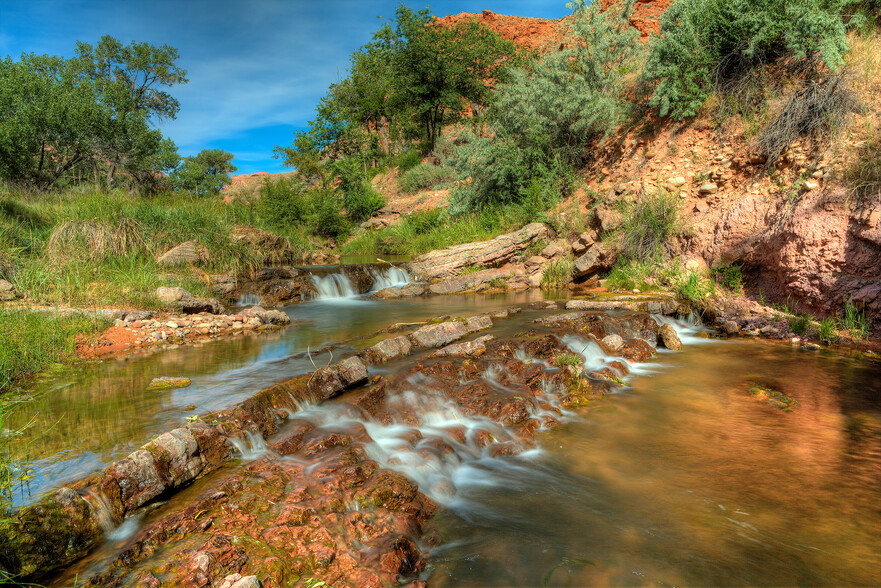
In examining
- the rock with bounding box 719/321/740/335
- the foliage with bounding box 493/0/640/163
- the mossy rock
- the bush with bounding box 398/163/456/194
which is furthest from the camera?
the bush with bounding box 398/163/456/194

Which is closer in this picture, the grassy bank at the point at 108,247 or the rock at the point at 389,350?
the rock at the point at 389,350

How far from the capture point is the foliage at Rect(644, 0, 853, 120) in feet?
28.0

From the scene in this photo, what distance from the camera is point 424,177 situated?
1033 inches

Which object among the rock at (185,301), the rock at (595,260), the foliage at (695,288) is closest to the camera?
the rock at (185,301)

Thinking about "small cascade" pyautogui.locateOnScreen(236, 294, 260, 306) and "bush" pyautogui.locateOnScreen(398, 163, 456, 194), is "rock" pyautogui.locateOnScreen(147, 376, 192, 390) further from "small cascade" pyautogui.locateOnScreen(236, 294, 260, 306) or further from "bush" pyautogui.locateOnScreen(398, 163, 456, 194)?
"bush" pyautogui.locateOnScreen(398, 163, 456, 194)

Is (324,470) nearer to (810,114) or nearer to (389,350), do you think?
(389,350)

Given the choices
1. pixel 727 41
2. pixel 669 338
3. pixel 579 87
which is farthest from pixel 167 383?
pixel 579 87

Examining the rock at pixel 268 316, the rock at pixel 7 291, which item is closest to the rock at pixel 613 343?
the rock at pixel 268 316

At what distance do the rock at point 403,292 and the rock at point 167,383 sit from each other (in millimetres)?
7032

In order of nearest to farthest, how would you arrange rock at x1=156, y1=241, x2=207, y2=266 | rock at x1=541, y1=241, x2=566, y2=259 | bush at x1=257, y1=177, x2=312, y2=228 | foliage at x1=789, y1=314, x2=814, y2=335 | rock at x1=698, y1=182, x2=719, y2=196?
foliage at x1=789, y1=314, x2=814, y2=335
rock at x1=698, y1=182, x2=719, y2=196
rock at x1=156, y1=241, x2=207, y2=266
rock at x1=541, y1=241, x2=566, y2=259
bush at x1=257, y1=177, x2=312, y2=228

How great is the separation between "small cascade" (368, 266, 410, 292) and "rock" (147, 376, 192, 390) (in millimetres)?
8822

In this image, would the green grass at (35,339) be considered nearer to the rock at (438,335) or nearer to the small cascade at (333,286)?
the rock at (438,335)

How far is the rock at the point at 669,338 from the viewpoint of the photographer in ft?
21.7

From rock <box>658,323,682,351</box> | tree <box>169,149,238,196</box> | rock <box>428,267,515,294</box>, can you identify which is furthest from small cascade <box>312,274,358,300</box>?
tree <box>169,149,238,196</box>
